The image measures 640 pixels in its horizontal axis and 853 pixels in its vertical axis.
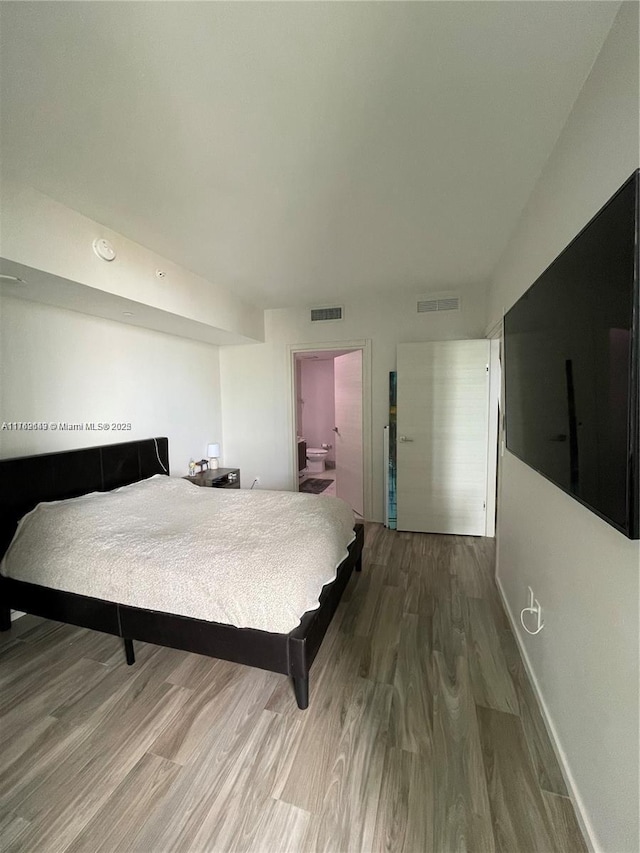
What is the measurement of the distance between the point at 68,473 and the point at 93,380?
75 centimetres

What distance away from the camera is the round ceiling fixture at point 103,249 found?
204 centimetres

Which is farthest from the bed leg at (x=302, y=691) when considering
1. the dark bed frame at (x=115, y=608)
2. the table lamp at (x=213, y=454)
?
the table lamp at (x=213, y=454)

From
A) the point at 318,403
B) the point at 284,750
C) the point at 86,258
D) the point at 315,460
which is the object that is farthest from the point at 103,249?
the point at 318,403

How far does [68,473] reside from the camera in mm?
2357

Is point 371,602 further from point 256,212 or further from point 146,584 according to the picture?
point 256,212

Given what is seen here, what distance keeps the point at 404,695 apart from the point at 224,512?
1484mm

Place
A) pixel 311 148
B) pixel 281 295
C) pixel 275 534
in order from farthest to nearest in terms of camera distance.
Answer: pixel 281 295
pixel 275 534
pixel 311 148

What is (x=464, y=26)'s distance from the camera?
3.29 feet

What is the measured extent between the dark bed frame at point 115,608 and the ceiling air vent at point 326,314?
2.43 metres

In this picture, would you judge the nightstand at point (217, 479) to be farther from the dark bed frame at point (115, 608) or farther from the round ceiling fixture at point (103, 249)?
the round ceiling fixture at point (103, 249)

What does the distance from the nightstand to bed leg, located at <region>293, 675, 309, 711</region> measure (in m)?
2.14

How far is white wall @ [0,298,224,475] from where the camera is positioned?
7.02 ft

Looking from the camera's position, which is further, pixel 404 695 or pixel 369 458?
pixel 369 458

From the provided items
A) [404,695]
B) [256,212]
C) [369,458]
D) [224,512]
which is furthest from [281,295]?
[404,695]
